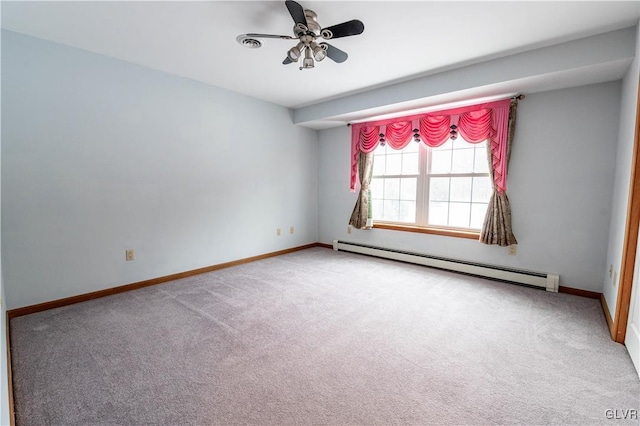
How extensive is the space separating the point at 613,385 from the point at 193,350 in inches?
103

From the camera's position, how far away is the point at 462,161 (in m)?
3.86

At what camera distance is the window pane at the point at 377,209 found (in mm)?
4749

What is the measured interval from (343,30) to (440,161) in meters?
2.59

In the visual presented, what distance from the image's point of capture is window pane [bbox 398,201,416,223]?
4.35m

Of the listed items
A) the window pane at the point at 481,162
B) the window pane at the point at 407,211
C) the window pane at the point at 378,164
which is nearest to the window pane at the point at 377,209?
the window pane at the point at 407,211

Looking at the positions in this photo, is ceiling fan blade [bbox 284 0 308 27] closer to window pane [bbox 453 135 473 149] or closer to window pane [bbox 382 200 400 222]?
window pane [bbox 453 135 473 149]

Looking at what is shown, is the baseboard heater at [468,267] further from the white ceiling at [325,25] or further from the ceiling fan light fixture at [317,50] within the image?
the ceiling fan light fixture at [317,50]

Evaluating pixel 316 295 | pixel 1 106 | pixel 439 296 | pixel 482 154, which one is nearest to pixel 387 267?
pixel 439 296

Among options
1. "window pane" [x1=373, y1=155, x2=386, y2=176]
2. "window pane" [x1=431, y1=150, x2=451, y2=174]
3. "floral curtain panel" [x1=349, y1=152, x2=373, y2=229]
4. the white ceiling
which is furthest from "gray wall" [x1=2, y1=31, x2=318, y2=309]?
"window pane" [x1=431, y1=150, x2=451, y2=174]

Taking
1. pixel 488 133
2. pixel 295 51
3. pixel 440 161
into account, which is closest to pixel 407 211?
pixel 440 161

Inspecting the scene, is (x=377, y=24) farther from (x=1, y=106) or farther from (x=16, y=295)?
(x=16, y=295)

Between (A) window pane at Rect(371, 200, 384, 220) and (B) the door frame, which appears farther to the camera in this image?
(A) window pane at Rect(371, 200, 384, 220)

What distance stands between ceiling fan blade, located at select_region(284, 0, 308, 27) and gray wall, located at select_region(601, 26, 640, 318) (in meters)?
2.39

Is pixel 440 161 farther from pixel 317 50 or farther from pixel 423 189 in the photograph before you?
pixel 317 50
